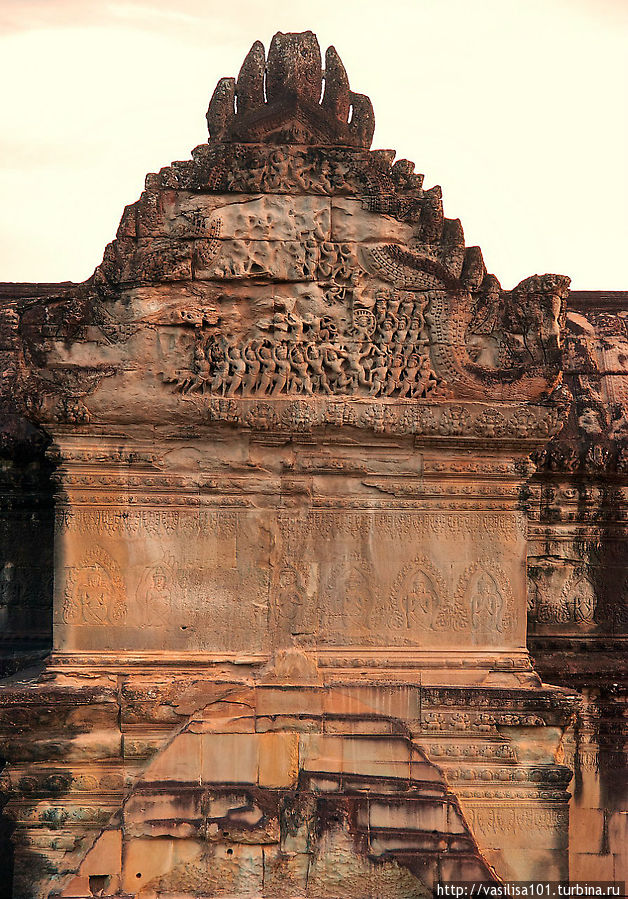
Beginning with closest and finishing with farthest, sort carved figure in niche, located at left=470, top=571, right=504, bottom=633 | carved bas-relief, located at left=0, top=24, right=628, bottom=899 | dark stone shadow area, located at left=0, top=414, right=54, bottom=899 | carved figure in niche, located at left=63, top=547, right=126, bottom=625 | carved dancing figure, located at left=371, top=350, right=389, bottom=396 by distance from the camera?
carved bas-relief, located at left=0, top=24, right=628, bottom=899 < carved figure in niche, located at left=63, top=547, right=126, bottom=625 < carved dancing figure, located at left=371, top=350, right=389, bottom=396 < carved figure in niche, located at left=470, top=571, right=504, bottom=633 < dark stone shadow area, located at left=0, top=414, right=54, bottom=899

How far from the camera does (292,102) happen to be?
34.3 feet

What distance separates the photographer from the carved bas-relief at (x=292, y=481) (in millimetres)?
10172

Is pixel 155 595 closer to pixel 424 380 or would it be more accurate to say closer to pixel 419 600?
pixel 419 600

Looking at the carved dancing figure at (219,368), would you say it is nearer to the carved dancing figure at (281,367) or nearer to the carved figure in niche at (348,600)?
the carved dancing figure at (281,367)

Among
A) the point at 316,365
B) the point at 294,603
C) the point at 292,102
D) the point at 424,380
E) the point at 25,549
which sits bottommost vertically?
the point at 294,603

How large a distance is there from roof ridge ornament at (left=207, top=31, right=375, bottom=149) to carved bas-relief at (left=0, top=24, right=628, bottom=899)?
20 millimetres

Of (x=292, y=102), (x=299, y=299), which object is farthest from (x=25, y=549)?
(x=292, y=102)

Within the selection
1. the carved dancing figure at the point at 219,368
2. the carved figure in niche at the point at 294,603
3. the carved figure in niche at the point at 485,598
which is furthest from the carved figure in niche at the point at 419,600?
the carved dancing figure at the point at 219,368

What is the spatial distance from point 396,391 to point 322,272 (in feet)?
3.62

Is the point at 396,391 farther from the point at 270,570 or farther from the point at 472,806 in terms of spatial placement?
the point at 472,806

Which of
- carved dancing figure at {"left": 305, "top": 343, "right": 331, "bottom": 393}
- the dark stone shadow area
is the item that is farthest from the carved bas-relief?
the dark stone shadow area

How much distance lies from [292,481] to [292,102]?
2.98m

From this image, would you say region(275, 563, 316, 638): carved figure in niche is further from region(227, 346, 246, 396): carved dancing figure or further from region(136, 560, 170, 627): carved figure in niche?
region(227, 346, 246, 396): carved dancing figure

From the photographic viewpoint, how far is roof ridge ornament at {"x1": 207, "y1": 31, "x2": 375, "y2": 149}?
10.5 m
